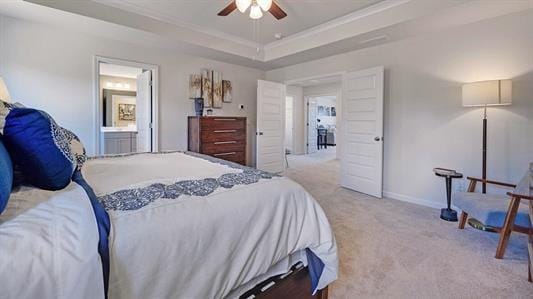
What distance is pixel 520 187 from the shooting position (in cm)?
229

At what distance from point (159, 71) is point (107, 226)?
13.5ft

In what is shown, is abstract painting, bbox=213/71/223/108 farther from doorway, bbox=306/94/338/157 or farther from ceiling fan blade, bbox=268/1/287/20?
doorway, bbox=306/94/338/157

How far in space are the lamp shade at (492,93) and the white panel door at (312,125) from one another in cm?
635

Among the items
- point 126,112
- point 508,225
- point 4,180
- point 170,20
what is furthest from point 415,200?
point 126,112

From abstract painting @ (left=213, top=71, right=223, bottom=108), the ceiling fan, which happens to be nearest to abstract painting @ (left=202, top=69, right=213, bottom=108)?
abstract painting @ (left=213, top=71, right=223, bottom=108)

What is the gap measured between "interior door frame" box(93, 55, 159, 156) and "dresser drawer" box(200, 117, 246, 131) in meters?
0.80

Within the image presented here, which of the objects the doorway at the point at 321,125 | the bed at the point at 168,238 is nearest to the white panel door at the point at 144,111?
the bed at the point at 168,238

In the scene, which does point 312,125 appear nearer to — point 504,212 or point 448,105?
point 448,105

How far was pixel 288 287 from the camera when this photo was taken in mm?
1379

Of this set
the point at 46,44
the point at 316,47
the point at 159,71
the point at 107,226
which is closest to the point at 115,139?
the point at 159,71

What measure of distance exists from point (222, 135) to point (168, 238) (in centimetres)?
385

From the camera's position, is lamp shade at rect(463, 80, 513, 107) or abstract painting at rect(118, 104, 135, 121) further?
abstract painting at rect(118, 104, 135, 121)

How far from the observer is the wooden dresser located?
14.8ft

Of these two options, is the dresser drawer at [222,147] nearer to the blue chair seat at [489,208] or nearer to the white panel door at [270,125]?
the white panel door at [270,125]
